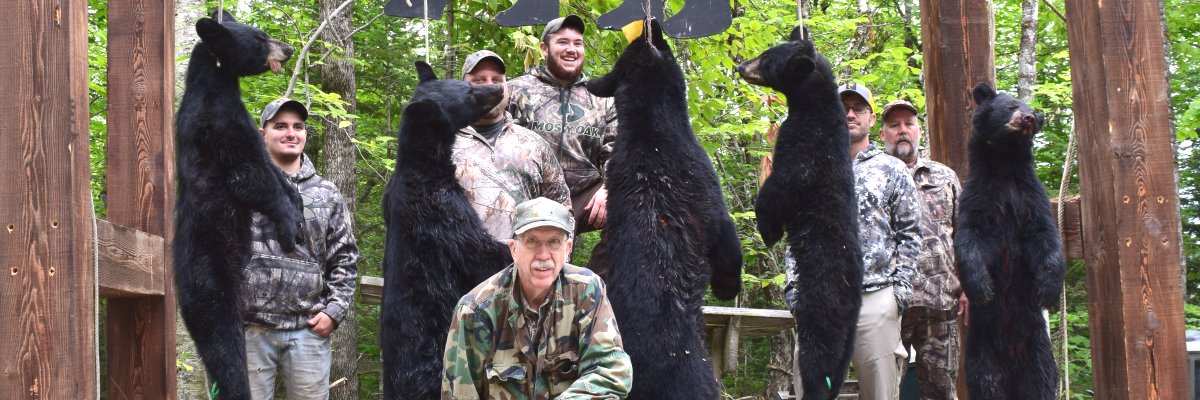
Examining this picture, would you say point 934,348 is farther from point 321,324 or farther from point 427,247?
point 321,324

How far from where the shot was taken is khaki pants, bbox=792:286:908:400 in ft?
17.4

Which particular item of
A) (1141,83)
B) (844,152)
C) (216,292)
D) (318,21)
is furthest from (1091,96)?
(318,21)

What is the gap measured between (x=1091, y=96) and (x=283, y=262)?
3.93 meters

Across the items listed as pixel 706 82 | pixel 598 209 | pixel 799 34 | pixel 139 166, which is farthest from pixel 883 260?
pixel 706 82

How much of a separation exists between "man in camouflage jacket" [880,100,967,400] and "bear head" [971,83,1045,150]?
3.22 ft

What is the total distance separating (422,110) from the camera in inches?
170

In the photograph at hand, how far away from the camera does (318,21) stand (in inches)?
514

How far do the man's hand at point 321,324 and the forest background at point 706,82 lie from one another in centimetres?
337

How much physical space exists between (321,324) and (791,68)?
2.72 meters

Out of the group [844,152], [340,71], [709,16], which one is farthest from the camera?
[340,71]

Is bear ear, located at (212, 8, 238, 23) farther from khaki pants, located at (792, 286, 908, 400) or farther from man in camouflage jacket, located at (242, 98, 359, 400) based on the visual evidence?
khaki pants, located at (792, 286, 908, 400)

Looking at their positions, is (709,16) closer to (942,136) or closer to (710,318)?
(942,136)

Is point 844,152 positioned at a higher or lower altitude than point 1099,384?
higher

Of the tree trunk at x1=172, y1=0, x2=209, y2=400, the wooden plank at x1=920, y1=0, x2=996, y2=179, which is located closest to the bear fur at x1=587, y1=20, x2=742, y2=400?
the wooden plank at x1=920, y1=0, x2=996, y2=179
